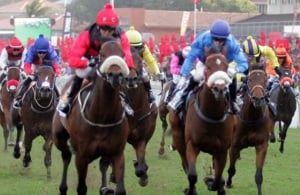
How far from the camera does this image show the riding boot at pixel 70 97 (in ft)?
37.2

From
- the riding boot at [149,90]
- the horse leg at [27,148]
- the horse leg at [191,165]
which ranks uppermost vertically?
the riding boot at [149,90]

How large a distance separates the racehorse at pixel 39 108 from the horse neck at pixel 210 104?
4.83 m

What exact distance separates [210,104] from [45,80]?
200 inches

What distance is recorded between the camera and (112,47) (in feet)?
32.9

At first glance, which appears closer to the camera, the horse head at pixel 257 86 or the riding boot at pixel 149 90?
the horse head at pixel 257 86

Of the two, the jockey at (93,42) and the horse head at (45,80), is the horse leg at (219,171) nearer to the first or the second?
the jockey at (93,42)

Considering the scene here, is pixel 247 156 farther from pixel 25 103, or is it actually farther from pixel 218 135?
pixel 218 135

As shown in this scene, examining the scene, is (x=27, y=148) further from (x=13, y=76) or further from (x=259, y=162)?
(x=259, y=162)

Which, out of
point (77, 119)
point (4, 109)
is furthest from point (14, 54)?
point (77, 119)

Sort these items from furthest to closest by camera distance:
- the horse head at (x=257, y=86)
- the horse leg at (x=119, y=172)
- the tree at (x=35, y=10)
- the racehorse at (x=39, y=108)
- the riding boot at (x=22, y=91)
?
1. the tree at (x=35, y=10)
2. the riding boot at (x=22, y=91)
3. the racehorse at (x=39, y=108)
4. the horse head at (x=257, y=86)
5. the horse leg at (x=119, y=172)

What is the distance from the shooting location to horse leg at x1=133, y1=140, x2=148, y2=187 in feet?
42.4

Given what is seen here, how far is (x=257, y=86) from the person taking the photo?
43.2 ft

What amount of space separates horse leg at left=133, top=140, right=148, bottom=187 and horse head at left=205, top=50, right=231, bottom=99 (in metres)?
2.68

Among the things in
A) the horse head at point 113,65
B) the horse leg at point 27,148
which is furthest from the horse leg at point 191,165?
the horse leg at point 27,148
